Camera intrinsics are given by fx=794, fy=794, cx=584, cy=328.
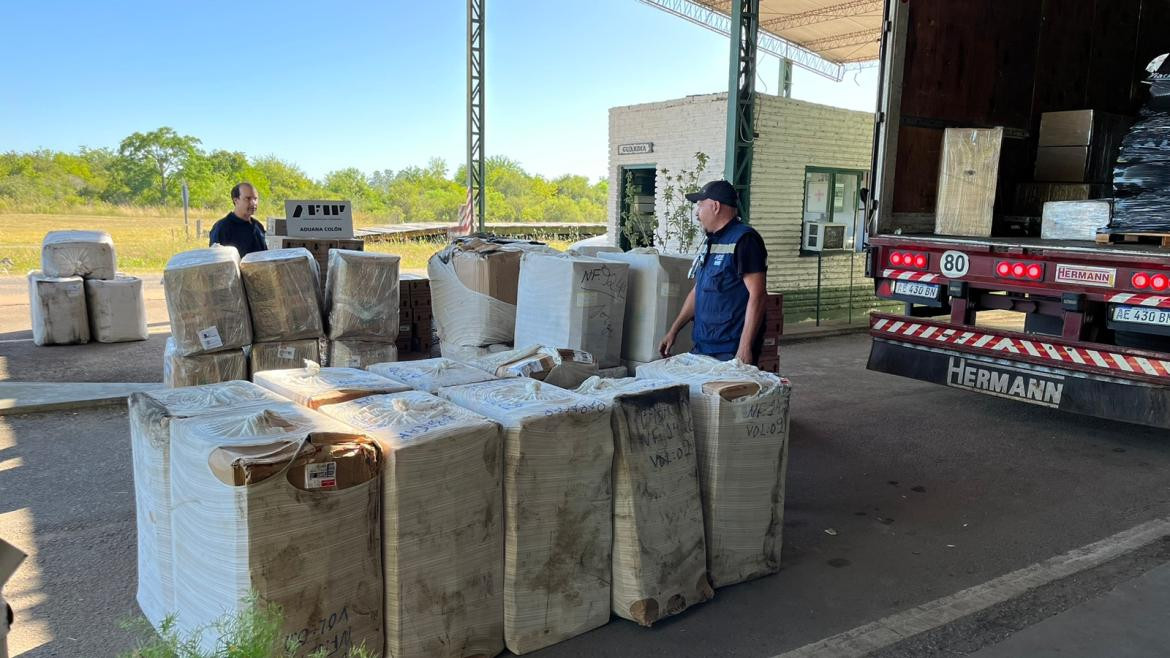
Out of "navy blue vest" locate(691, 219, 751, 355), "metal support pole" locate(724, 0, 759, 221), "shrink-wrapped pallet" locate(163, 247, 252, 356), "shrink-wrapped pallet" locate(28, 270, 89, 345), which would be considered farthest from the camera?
"metal support pole" locate(724, 0, 759, 221)

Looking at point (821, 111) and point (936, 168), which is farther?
point (821, 111)

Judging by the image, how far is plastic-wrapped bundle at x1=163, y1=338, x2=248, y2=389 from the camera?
5684 millimetres

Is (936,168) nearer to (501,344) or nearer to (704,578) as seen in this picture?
(501,344)

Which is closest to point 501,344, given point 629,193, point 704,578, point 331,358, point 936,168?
point 331,358

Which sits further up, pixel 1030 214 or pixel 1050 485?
pixel 1030 214

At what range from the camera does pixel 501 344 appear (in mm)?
6605

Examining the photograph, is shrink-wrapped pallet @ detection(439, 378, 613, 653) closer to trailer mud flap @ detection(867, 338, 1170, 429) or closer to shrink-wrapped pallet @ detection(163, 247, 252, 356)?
shrink-wrapped pallet @ detection(163, 247, 252, 356)

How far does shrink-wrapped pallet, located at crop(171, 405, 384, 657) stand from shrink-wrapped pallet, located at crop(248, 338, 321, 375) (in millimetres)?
3302

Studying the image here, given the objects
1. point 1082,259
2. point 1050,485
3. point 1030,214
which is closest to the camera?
point 1050,485

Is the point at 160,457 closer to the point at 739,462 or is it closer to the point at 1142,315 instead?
the point at 739,462

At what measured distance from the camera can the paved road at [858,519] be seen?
11.1 feet

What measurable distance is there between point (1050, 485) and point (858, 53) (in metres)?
15.6

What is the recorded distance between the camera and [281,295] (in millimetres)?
5953

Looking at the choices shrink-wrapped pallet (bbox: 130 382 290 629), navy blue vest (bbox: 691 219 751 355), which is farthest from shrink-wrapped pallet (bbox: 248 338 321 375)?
navy blue vest (bbox: 691 219 751 355)
